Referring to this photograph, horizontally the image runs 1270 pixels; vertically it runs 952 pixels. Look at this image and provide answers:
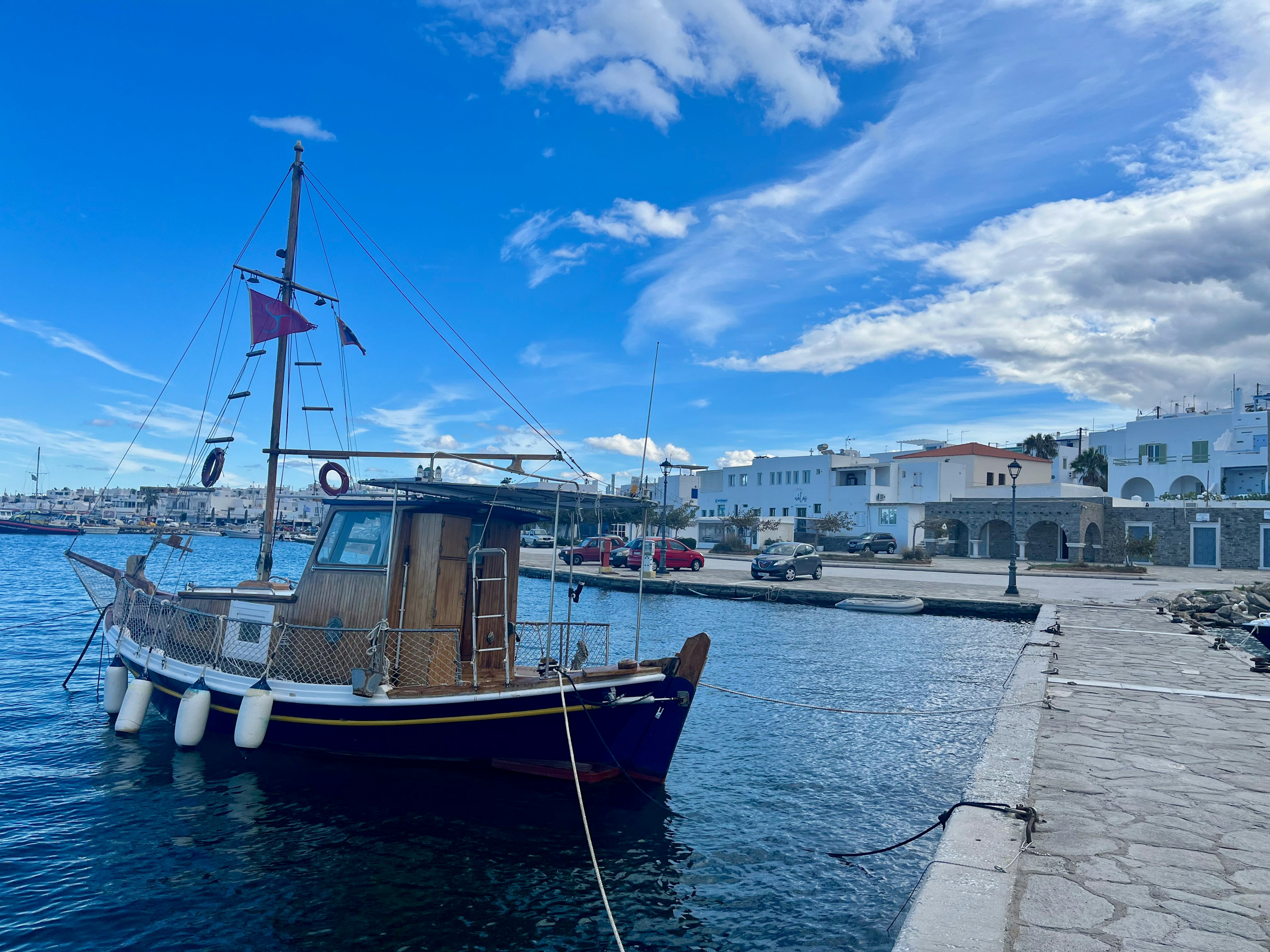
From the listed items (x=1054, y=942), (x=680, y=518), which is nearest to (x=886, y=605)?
(x=1054, y=942)

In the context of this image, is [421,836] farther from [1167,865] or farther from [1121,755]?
[1121,755]

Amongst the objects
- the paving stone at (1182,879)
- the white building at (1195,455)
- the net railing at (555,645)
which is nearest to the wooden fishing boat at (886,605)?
the net railing at (555,645)

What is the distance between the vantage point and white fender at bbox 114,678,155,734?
1048 cm

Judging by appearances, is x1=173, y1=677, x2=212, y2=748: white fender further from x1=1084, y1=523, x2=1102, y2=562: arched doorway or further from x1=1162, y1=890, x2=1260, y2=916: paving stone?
x1=1084, y1=523, x2=1102, y2=562: arched doorway

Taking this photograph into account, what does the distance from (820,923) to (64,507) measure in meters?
182

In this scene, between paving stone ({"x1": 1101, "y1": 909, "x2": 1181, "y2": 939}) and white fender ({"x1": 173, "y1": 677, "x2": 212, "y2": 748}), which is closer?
paving stone ({"x1": 1101, "y1": 909, "x2": 1181, "y2": 939})

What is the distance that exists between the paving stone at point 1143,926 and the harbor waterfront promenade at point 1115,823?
0.01 meters

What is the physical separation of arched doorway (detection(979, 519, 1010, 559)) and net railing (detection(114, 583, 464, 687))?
50.5 metres

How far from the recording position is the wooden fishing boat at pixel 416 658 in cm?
820

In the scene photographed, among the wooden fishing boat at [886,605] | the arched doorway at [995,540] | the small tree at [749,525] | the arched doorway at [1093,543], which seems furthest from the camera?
the small tree at [749,525]

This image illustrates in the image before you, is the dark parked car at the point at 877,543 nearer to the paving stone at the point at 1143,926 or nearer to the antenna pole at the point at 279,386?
the antenna pole at the point at 279,386

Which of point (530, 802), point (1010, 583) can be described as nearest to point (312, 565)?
point (530, 802)

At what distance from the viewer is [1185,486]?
5831 centimetres

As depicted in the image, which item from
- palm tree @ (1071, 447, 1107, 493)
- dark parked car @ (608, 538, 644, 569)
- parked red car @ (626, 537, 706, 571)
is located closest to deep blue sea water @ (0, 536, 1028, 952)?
parked red car @ (626, 537, 706, 571)
